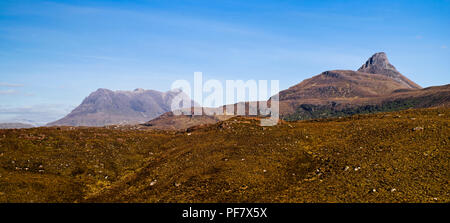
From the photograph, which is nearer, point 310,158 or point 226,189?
point 226,189

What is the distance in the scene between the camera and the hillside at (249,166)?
2673 cm

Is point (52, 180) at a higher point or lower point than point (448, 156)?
lower

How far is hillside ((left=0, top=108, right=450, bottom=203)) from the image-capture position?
2673 centimetres

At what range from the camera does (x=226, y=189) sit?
29328 millimetres

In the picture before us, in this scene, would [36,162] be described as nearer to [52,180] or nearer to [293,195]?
[52,180]

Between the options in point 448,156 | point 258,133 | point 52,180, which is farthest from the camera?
point 258,133

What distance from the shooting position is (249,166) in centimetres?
3412

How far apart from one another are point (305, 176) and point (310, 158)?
4988 millimetres
